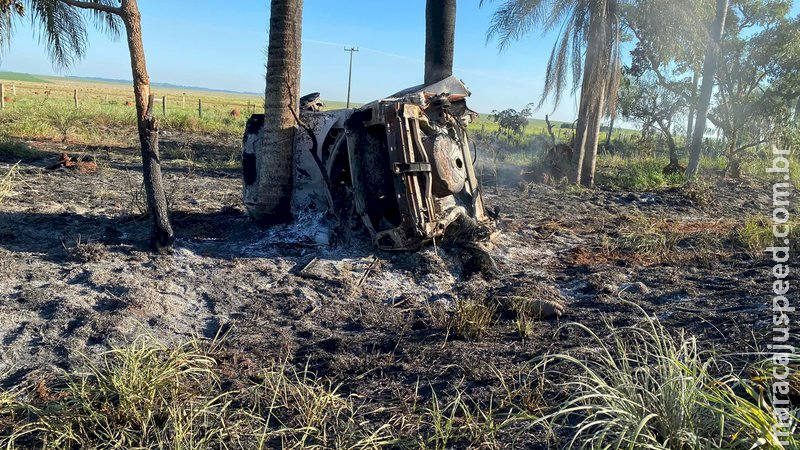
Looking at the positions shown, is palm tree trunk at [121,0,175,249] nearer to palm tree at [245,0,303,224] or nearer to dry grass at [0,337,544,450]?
palm tree at [245,0,303,224]

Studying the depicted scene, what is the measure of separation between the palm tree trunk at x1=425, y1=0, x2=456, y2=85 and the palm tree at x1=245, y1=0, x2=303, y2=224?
4.02 m

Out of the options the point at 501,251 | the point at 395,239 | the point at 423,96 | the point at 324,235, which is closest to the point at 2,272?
the point at 324,235

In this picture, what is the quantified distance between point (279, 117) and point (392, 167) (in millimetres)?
1898

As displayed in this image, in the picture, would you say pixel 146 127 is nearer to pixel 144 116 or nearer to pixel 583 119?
pixel 144 116

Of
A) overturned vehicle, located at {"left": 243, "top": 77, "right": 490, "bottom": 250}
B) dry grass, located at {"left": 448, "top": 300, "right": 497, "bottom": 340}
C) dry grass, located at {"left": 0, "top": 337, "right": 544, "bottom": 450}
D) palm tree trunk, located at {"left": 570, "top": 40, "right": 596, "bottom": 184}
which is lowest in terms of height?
dry grass, located at {"left": 0, "top": 337, "right": 544, "bottom": 450}

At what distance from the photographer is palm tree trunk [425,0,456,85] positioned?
33.8 ft

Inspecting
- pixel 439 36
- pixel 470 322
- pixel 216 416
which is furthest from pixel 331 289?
pixel 439 36

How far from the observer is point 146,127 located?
17.9 ft

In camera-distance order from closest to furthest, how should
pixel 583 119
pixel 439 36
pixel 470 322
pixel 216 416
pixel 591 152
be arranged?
1. pixel 216 416
2. pixel 470 322
3. pixel 439 36
4. pixel 583 119
5. pixel 591 152

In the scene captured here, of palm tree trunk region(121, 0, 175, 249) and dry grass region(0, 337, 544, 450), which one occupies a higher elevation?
palm tree trunk region(121, 0, 175, 249)

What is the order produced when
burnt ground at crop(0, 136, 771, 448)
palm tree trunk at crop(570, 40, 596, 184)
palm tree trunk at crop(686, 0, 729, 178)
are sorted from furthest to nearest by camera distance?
palm tree trunk at crop(686, 0, 729, 178) → palm tree trunk at crop(570, 40, 596, 184) → burnt ground at crop(0, 136, 771, 448)

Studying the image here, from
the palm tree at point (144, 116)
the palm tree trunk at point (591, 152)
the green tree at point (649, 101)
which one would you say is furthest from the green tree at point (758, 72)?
the palm tree at point (144, 116)

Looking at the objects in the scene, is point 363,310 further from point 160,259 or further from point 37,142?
point 37,142

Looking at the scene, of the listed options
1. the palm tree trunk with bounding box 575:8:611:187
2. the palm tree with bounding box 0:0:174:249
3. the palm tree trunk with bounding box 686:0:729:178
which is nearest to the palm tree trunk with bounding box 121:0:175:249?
the palm tree with bounding box 0:0:174:249
